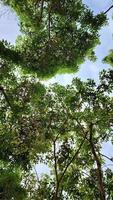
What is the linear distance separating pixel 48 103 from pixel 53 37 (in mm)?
2775

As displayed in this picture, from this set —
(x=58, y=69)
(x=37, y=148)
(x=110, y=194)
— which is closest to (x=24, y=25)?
(x=58, y=69)

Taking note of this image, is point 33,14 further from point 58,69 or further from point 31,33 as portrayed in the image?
point 58,69

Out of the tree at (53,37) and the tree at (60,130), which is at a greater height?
the tree at (53,37)

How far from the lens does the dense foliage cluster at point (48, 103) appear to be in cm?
1427

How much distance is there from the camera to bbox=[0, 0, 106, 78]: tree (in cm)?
1414

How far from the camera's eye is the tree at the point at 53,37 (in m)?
14.1

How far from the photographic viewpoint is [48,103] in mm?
15164

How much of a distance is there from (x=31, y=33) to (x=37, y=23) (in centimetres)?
103

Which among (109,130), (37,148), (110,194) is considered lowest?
(110,194)

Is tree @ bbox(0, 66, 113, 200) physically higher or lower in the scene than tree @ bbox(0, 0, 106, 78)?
lower

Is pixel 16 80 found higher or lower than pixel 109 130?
higher

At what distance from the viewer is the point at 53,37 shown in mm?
14609

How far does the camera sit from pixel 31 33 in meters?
15.2

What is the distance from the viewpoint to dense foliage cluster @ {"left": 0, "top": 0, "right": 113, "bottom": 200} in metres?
14.3
